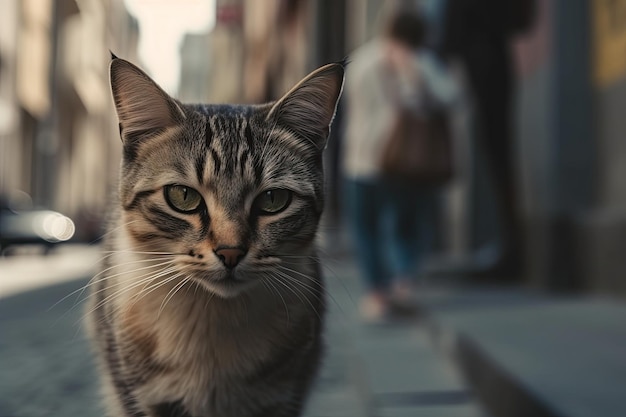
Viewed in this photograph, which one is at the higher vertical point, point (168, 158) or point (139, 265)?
point (168, 158)

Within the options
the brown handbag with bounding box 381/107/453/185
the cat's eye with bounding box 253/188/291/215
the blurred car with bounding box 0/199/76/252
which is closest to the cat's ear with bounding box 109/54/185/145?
the cat's eye with bounding box 253/188/291/215

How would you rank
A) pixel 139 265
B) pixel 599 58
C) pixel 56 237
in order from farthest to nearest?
1. pixel 56 237
2. pixel 599 58
3. pixel 139 265

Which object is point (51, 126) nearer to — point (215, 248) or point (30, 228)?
point (30, 228)

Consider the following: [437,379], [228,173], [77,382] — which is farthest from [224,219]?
[437,379]

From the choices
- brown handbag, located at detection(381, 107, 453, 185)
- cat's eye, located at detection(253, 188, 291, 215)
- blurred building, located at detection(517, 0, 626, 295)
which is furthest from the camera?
blurred building, located at detection(517, 0, 626, 295)

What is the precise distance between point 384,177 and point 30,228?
13.4 metres

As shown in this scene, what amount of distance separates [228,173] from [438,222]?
10524mm

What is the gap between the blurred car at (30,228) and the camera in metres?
16.9

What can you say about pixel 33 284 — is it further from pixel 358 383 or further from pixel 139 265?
pixel 139 265

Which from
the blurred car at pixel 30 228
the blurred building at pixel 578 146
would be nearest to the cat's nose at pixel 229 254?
the blurred building at pixel 578 146

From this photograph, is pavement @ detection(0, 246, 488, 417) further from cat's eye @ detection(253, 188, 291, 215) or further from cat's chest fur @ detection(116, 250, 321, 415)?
cat's eye @ detection(253, 188, 291, 215)

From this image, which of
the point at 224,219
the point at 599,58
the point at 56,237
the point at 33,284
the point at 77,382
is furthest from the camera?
the point at 56,237

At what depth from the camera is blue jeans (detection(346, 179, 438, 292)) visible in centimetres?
590

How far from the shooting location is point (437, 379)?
4.19 metres
